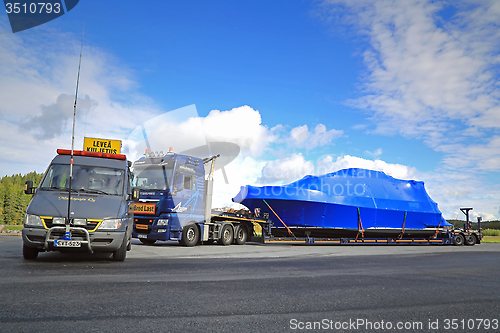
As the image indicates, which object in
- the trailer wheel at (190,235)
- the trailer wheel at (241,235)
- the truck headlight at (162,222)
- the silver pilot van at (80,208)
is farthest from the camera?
the trailer wheel at (241,235)

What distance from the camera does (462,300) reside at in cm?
554

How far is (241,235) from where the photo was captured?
1753 cm

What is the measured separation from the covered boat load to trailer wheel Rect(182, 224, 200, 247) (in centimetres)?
393

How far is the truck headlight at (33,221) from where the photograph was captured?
7906 mm

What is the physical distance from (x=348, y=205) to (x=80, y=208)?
13679 mm

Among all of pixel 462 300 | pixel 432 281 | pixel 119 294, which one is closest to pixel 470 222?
pixel 432 281

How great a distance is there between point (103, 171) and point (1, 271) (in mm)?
3345

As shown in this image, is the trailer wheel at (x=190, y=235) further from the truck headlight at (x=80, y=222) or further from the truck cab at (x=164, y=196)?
the truck headlight at (x=80, y=222)

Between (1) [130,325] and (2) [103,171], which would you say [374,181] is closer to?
(2) [103,171]

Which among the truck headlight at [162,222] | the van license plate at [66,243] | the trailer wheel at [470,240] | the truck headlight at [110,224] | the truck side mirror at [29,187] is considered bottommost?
the trailer wheel at [470,240]

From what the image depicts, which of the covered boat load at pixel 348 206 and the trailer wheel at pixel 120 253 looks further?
the covered boat load at pixel 348 206

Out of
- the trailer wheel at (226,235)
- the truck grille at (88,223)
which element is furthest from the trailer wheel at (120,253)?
the trailer wheel at (226,235)

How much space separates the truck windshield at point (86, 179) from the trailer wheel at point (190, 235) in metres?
5.52

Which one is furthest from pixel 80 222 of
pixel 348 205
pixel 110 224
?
pixel 348 205
